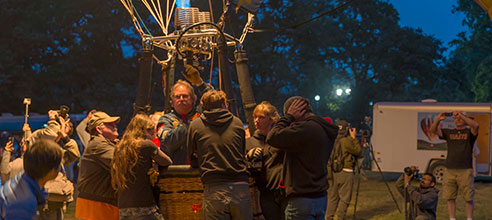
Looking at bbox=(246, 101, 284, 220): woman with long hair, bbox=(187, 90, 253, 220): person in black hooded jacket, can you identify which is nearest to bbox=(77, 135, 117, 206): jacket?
bbox=(187, 90, 253, 220): person in black hooded jacket

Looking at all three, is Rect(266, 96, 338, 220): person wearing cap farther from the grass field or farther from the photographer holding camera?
the grass field

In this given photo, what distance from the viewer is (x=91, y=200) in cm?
381

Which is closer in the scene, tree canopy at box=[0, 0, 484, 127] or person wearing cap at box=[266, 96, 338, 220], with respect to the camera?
person wearing cap at box=[266, 96, 338, 220]

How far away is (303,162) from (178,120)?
0.96 metres

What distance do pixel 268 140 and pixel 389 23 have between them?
2785cm

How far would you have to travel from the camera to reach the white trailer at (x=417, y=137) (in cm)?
1315

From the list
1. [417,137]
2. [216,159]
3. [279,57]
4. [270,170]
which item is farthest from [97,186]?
[279,57]

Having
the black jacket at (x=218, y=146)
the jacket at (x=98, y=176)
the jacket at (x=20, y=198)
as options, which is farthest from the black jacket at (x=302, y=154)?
the jacket at (x=20, y=198)

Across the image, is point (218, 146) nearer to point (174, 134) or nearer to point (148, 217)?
point (174, 134)

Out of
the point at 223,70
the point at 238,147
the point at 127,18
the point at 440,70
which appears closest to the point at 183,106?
the point at 223,70

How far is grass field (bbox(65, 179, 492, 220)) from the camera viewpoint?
8.82 meters

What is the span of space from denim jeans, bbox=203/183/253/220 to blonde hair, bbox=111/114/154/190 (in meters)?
0.55

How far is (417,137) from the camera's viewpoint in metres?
13.5

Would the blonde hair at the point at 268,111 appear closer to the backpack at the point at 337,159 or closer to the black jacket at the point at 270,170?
the black jacket at the point at 270,170
